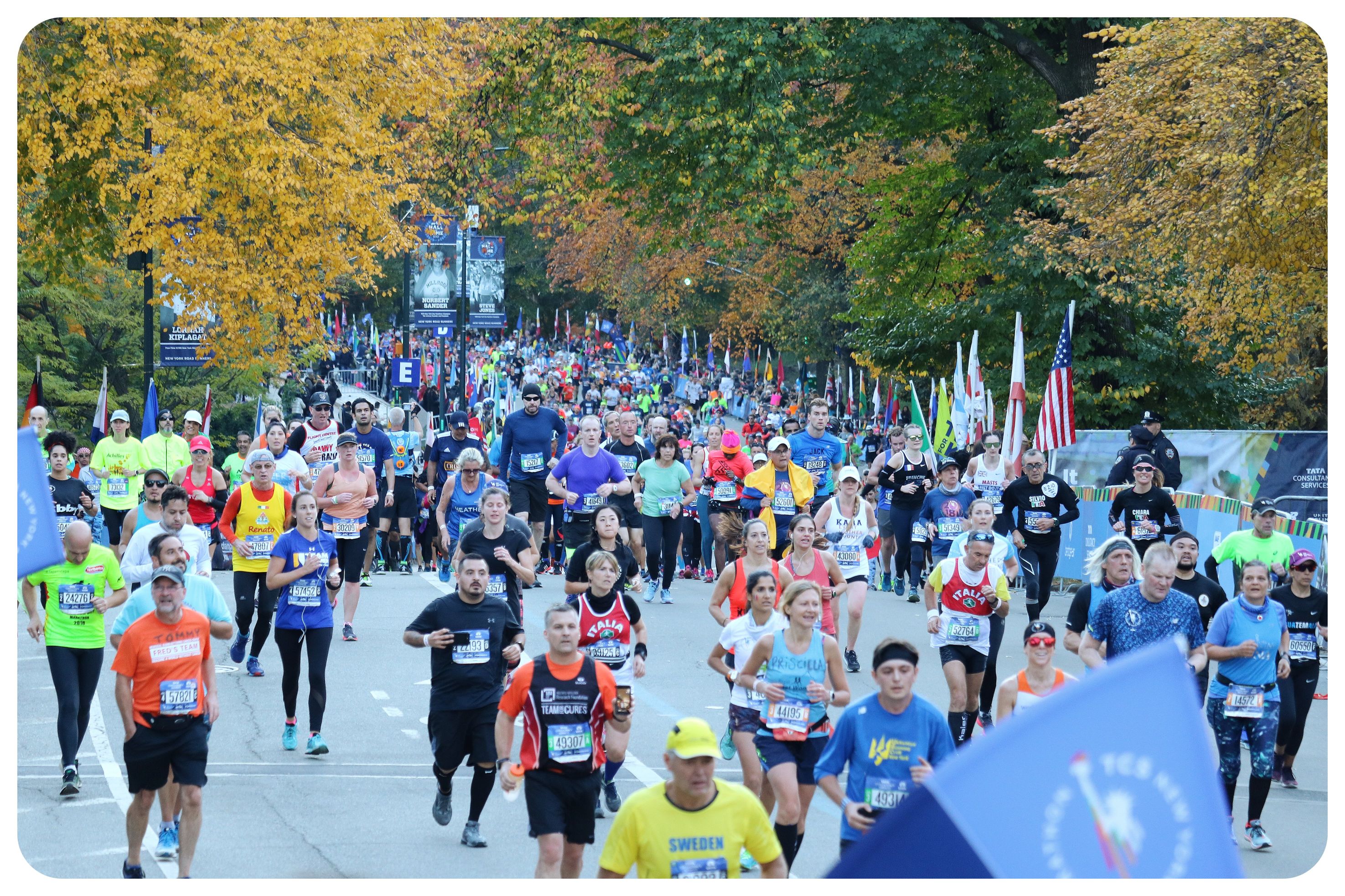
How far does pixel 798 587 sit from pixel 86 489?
8.29 metres

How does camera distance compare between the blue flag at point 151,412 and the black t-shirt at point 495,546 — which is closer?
the black t-shirt at point 495,546

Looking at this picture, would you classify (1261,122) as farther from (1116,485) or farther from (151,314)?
(151,314)

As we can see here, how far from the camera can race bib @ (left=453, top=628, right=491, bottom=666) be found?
9242mm

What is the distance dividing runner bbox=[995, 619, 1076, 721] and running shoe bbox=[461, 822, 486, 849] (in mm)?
2876

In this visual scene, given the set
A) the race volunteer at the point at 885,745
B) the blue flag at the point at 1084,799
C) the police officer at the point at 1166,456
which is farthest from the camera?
the police officer at the point at 1166,456

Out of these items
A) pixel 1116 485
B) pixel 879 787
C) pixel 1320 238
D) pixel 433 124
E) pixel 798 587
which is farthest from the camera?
pixel 433 124

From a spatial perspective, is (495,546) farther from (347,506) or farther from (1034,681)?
(1034,681)

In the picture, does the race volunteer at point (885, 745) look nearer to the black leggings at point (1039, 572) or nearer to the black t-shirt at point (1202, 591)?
the black t-shirt at point (1202, 591)

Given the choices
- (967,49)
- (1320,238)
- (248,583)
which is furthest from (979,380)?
(248,583)

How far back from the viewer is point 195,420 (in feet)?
58.1

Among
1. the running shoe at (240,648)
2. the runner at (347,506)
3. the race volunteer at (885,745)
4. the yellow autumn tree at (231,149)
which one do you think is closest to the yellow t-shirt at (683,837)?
the race volunteer at (885,745)

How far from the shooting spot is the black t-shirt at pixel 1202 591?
1024 cm

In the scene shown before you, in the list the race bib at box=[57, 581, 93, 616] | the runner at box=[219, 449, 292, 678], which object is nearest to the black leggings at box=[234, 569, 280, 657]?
the runner at box=[219, 449, 292, 678]

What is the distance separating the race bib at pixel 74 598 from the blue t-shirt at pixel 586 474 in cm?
662
